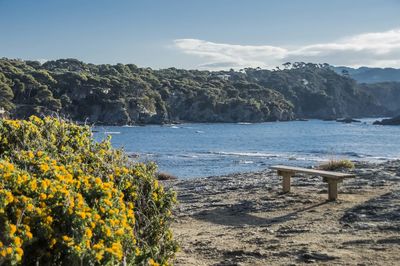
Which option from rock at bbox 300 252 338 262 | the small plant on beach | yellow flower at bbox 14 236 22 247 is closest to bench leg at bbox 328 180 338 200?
rock at bbox 300 252 338 262

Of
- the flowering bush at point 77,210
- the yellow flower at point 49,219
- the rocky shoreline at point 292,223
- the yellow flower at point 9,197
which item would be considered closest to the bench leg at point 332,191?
the rocky shoreline at point 292,223

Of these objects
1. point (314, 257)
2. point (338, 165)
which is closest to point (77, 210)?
point (314, 257)

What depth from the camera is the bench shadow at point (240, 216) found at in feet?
31.3

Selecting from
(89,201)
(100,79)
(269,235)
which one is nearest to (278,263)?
(269,235)

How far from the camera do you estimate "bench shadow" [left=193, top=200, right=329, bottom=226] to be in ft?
31.3

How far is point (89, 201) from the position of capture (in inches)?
175

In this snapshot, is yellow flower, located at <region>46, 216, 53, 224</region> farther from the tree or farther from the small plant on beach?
the tree

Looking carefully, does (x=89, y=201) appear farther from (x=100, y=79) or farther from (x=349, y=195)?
(x=100, y=79)

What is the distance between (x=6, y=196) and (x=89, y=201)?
866 mm

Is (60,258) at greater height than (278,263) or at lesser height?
greater

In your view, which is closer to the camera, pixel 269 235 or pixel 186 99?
pixel 269 235

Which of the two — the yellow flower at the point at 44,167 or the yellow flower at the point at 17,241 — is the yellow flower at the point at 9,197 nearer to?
the yellow flower at the point at 17,241

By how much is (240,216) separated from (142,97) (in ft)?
327

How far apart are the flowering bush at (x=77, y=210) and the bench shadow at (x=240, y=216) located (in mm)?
3864
